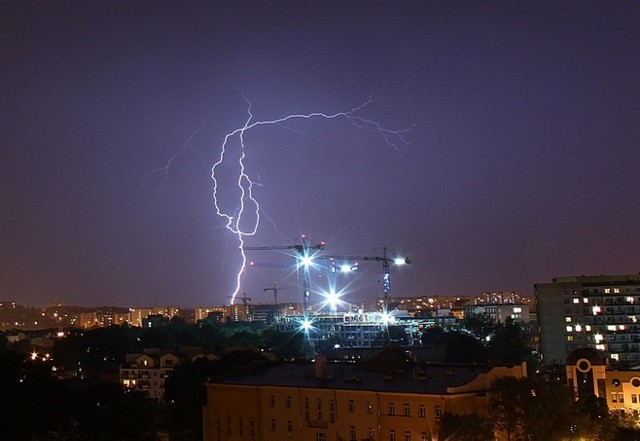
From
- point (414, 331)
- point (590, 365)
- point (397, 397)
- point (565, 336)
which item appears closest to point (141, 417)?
point (397, 397)

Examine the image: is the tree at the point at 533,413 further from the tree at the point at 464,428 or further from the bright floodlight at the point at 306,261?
the bright floodlight at the point at 306,261

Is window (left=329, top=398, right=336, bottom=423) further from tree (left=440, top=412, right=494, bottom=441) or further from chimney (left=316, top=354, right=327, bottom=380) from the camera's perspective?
tree (left=440, top=412, right=494, bottom=441)

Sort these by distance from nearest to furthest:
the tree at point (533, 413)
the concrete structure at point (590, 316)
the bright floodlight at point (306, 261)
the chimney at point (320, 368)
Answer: the tree at point (533, 413) < the chimney at point (320, 368) < the concrete structure at point (590, 316) < the bright floodlight at point (306, 261)

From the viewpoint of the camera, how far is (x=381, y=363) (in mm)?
40469

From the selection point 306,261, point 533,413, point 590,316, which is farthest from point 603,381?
point 306,261

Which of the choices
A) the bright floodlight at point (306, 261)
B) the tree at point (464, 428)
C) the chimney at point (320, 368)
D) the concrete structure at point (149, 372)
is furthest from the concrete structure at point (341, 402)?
the bright floodlight at point (306, 261)

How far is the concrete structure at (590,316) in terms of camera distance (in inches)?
3410

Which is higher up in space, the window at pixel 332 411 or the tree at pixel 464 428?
the window at pixel 332 411

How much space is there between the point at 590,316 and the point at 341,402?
58.5m

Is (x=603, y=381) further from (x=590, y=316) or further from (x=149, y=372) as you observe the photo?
(x=149, y=372)

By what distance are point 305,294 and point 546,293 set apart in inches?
2872

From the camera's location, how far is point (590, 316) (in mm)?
88938

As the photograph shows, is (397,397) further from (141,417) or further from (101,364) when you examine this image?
(101,364)

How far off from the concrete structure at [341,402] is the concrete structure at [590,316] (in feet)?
172
